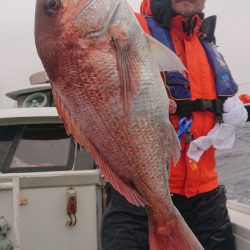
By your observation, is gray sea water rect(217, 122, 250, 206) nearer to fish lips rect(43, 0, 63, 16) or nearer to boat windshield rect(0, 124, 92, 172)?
boat windshield rect(0, 124, 92, 172)

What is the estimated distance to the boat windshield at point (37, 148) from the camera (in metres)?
5.14

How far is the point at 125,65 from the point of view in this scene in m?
2.20

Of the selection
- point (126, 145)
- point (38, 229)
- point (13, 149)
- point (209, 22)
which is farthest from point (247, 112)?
point (13, 149)

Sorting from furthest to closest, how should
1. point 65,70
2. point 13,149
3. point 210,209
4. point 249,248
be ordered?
point 13,149
point 249,248
point 210,209
point 65,70

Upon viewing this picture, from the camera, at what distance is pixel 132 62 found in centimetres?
221

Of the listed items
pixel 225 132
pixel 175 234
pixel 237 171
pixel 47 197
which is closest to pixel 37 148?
pixel 47 197

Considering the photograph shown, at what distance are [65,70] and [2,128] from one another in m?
3.29

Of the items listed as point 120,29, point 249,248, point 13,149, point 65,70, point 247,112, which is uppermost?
point 120,29

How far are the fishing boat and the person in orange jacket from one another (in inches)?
47.7

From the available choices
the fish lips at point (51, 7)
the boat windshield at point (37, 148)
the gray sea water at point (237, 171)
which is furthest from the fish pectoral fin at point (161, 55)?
the gray sea water at point (237, 171)

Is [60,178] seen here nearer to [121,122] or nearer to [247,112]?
[247,112]

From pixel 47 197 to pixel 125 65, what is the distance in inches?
112

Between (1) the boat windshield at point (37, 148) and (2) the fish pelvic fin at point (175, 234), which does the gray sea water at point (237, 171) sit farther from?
(2) the fish pelvic fin at point (175, 234)

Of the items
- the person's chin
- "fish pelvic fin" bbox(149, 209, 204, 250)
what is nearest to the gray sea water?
the person's chin
